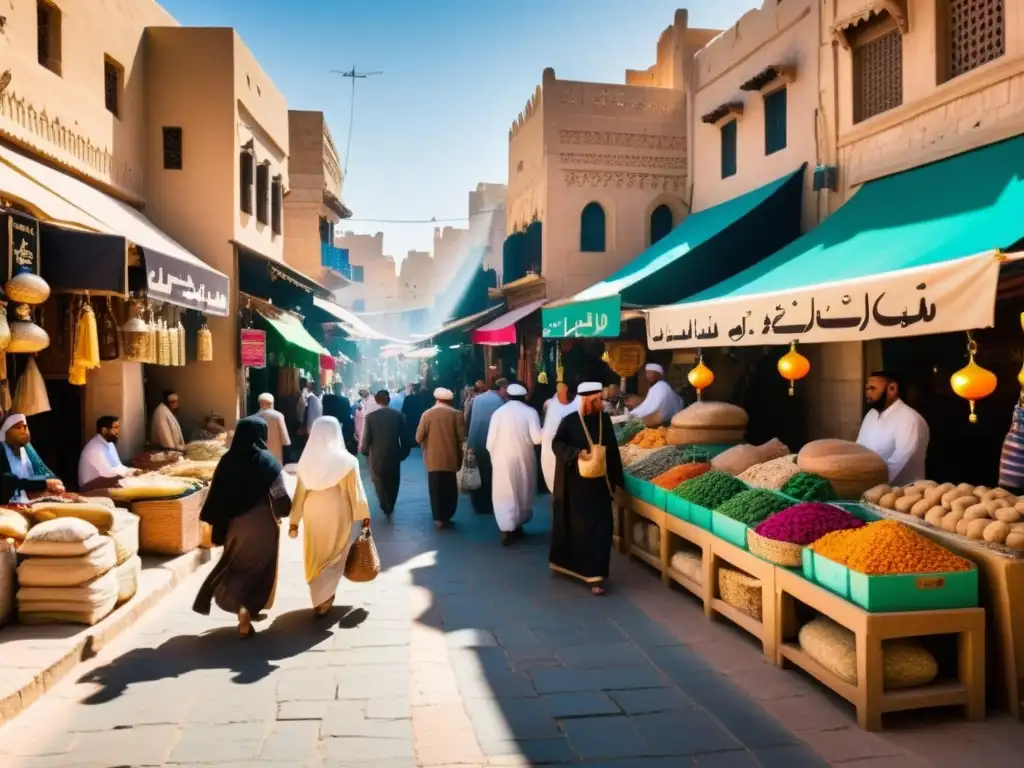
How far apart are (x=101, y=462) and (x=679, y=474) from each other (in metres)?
5.15

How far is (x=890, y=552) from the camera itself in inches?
155

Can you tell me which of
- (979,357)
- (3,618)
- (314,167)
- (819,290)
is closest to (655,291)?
(979,357)

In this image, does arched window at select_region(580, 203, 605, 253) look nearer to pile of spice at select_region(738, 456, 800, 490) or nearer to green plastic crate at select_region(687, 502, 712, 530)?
pile of spice at select_region(738, 456, 800, 490)

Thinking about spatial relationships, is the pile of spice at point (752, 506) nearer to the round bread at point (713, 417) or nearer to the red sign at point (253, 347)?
the round bread at point (713, 417)

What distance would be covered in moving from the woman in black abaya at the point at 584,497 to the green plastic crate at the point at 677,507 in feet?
1.49

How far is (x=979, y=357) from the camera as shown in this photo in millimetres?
7652

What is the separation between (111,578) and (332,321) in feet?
40.0

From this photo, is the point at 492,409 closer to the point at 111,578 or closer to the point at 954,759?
the point at 111,578

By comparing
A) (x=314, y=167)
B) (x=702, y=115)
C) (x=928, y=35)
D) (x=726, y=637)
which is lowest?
(x=726, y=637)

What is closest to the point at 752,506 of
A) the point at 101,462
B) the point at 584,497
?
the point at 584,497

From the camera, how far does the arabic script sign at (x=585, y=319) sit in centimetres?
898

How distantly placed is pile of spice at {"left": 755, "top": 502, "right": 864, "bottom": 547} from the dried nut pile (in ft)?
1.12

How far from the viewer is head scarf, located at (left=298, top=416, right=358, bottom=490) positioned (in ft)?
18.3

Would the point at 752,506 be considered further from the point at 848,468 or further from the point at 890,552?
the point at 890,552
